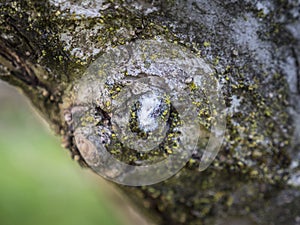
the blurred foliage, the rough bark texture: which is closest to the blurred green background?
the blurred foliage

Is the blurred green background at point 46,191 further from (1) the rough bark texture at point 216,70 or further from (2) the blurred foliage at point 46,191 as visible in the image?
(1) the rough bark texture at point 216,70

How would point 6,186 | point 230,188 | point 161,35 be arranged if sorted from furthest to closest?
point 6,186
point 230,188
point 161,35

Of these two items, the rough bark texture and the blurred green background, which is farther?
the blurred green background

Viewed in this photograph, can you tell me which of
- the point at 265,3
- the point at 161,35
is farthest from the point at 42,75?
the point at 265,3

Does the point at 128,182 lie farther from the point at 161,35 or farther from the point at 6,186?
the point at 6,186

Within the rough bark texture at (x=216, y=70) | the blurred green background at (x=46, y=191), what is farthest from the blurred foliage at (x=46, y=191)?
the rough bark texture at (x=216, y=70)

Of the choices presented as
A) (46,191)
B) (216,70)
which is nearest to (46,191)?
(46,191)

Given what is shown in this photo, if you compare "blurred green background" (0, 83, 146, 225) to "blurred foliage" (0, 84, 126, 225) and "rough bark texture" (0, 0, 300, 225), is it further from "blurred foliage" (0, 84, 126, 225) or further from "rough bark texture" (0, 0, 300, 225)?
"rough bark texture" (0, 0, 300, 225)
